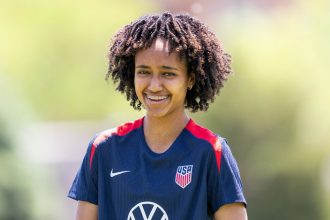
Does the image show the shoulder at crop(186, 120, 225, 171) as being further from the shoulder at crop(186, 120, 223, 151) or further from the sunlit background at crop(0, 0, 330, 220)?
the sunlit background at crop(0, 0, 330, 220)

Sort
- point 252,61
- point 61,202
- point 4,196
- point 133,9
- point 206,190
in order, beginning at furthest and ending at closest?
1. point 133,9
2. point 252,61
3. point 61,202
4. point 4,196
5. point 206,190

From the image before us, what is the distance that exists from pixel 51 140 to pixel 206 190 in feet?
12.7

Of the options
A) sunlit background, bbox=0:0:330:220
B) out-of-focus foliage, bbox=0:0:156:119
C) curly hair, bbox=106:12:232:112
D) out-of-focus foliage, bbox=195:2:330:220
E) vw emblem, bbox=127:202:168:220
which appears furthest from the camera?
out-of-focus foliage, bbox=0:0:156:119

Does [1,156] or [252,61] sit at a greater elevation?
[252,61]

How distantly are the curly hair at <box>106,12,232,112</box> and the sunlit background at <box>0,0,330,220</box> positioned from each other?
3.16 metres

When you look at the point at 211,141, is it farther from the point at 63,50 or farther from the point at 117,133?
the point at 63,50

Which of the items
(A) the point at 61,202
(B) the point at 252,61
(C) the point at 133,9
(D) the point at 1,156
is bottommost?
(A) the point at 61,202

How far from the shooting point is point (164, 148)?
314 cm

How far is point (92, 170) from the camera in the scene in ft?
10.5

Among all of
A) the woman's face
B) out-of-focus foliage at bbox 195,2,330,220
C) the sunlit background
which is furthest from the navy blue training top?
out-of-focus foliage at bbox 195,2,330,220

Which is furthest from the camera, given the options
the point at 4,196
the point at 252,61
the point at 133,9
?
the point at 133,9

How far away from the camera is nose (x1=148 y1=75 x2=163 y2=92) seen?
3.06m

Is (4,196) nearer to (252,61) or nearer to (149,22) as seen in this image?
(252,61)

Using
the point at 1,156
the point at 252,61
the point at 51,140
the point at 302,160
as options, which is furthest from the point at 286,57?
the point at 1,156
